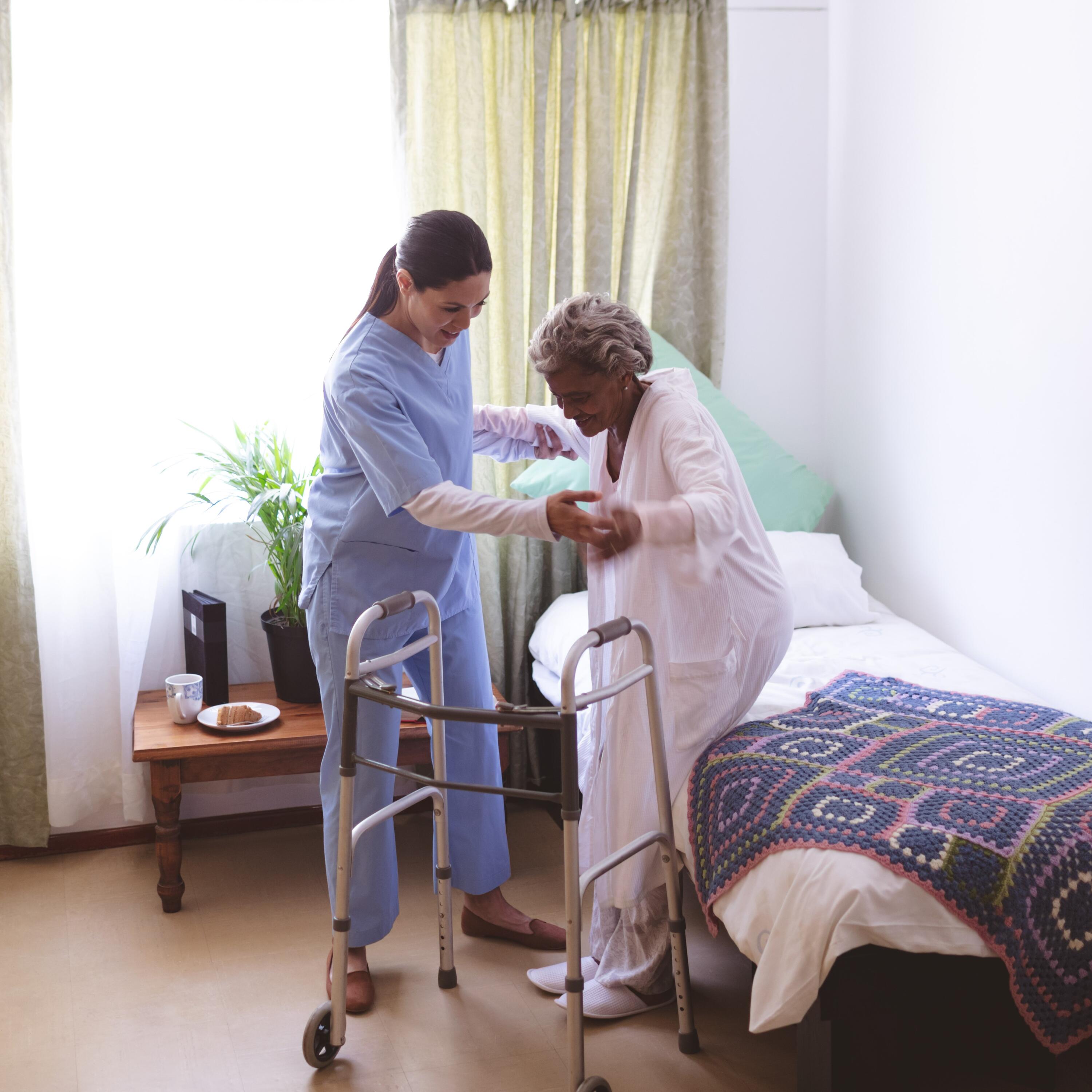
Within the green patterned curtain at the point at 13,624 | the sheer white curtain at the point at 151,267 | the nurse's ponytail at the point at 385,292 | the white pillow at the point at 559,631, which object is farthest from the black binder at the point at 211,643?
the nurse's ponytail at the point at 385,292

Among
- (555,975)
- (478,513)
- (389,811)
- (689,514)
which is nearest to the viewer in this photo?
(689,514)

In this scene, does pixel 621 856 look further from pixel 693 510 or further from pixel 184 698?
pixel 184 698

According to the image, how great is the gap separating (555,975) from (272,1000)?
0.58 meters

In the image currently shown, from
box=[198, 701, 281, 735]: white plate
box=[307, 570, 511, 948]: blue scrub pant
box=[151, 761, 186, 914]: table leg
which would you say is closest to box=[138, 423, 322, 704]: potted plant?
box=[198, 701, 281, 735]: white plate

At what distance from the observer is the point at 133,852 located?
2961 mm

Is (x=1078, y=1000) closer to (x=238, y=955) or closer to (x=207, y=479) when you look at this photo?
(x=238, y=955)

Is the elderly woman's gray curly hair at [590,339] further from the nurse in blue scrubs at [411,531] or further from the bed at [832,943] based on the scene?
the bed at [832,943]

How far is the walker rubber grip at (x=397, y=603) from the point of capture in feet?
6.24

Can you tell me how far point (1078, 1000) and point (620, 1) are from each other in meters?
2.74

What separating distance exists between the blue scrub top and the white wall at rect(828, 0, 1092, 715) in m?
1.31

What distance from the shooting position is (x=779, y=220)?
3.40 metres

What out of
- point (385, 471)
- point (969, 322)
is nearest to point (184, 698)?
point (385, 471)

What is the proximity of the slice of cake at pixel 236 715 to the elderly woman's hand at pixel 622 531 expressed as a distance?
137cm

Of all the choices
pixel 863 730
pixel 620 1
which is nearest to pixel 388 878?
pixel 863 730
